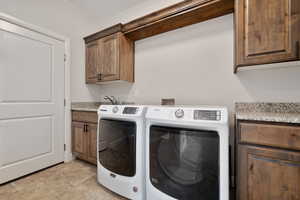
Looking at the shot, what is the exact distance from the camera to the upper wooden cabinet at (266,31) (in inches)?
42.1

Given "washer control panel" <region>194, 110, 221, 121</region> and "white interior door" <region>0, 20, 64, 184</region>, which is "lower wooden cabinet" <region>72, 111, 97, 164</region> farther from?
"washer control panel" <region>194, 110, 221, 121</region>

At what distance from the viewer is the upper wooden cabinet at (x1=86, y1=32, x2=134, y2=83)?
7.05 feet

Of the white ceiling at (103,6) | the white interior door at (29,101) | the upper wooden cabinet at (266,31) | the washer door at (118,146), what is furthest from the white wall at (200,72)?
the white interior door at (29,101)

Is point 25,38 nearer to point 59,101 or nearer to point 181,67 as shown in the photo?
point 59,101

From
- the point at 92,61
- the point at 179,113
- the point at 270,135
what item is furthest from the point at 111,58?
the point at 270,135

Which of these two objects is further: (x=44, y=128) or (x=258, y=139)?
(x=44, y=128)

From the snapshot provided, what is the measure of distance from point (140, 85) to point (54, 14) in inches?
68.8

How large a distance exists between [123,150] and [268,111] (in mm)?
1506

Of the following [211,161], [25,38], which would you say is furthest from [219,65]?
[25,38]

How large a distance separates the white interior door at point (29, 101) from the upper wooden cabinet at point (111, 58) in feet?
1.54

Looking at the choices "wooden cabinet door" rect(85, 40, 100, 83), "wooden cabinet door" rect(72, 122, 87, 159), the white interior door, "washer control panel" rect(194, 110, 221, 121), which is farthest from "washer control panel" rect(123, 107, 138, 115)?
the white interior door

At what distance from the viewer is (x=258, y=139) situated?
998 mm

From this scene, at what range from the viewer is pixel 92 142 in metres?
2.05

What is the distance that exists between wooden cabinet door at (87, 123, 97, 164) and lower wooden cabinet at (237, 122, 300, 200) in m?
1.75
